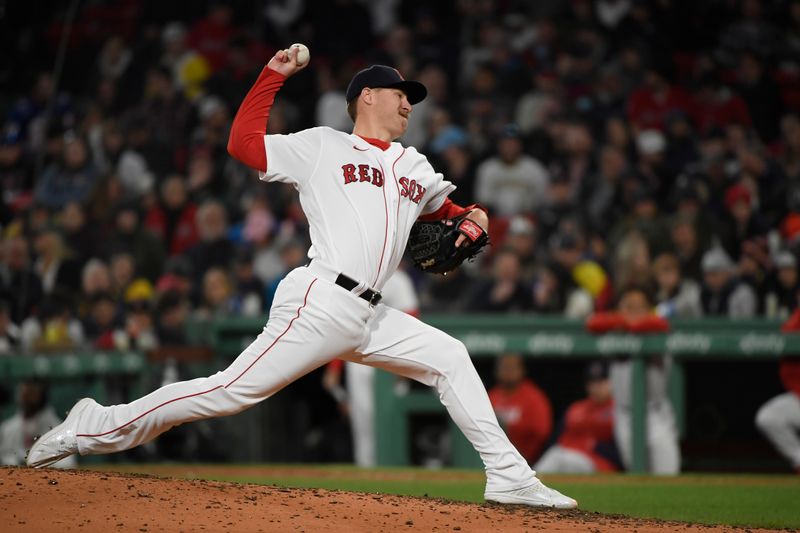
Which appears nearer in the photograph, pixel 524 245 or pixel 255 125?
pixel 255 125

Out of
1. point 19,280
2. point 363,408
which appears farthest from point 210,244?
point 363,408

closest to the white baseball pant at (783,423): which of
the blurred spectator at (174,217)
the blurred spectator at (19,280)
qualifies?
the blurred spectator at (19,280)

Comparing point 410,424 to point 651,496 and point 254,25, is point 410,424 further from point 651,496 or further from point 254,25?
point 254,25

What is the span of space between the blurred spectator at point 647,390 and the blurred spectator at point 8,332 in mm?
4432

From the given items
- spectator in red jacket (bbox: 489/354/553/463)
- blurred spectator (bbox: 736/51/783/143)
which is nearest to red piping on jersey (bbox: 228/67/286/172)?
spectator in red jacket (bbox: 489/354/553/463)

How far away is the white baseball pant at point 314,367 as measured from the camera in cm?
427

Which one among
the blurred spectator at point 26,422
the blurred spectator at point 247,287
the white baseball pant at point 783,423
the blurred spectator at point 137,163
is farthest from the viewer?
the blurred spectator at point 137,163

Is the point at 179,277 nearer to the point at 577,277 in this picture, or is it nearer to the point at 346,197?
the point at 577,277


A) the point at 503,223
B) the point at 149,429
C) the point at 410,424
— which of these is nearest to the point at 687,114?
the point at 503,223

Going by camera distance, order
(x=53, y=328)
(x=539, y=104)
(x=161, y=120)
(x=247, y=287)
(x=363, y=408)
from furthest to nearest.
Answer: (x=161, y=120)
(x=539, y=104)
(x=247, y=287)
(x=53, y=328)
(x=363, y=408)

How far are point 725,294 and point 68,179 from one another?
6.45 m

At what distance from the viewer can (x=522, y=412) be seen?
7961mm

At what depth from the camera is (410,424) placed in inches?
331

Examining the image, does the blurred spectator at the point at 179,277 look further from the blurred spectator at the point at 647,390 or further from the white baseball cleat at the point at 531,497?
the white baseball cleat at the point at 531,497
